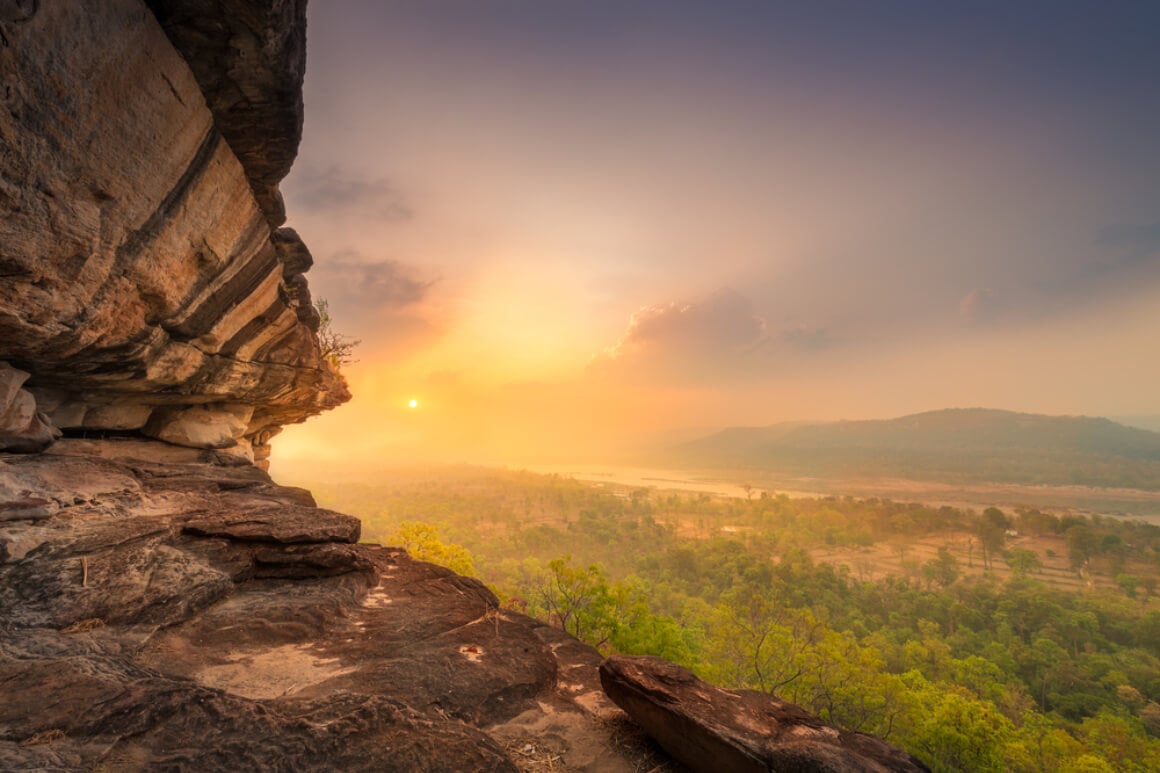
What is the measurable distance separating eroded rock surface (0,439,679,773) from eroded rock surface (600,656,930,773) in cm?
46

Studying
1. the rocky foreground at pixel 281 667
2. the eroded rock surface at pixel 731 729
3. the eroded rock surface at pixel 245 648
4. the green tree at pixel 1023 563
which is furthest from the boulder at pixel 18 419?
the green tree at pixel 1023 563

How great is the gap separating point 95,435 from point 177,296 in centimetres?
558

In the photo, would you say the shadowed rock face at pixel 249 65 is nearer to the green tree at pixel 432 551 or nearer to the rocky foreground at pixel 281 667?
the rocky foreground at pixel 281 667

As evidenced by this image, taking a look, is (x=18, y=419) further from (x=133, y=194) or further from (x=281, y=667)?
(x=281, y=667)

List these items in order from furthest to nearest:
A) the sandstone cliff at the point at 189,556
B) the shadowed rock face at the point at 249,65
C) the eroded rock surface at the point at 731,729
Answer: the shadowed rock face at the point at 249,65 → the eroded rock surface at the point at 731,729 → the sandstone cliff at the point at 189,556

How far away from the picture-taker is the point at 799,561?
74.2 metres

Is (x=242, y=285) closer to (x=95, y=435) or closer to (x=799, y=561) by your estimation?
(x=95, y=435)

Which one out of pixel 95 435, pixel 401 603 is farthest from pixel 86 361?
pixel 401 603

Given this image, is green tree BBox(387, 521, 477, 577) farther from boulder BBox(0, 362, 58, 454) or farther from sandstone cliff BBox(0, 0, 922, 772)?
boulder BBox(0, 362, 58, 454)

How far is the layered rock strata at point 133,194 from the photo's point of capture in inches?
192

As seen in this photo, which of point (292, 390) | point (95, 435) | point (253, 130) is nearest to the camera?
point (253, 130)

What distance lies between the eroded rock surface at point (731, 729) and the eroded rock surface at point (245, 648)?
Result: 46 cm

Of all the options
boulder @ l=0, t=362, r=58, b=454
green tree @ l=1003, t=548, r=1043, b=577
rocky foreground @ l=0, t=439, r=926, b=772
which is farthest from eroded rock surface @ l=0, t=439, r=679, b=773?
green tree @ l=1003, t=548, r=1043, b=577

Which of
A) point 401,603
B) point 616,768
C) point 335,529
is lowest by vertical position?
point 616,768
